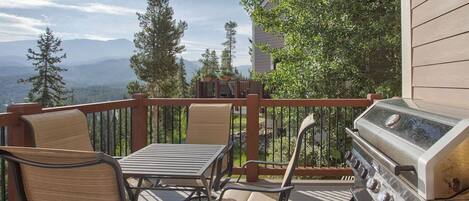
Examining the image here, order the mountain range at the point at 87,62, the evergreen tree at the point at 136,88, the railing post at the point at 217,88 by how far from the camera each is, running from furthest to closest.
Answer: the mountain range at the point at 87,62 < the evergreen tree at the point at 136,88 < the railing post at the point at 217,88

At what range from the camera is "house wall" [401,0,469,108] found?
2.57m

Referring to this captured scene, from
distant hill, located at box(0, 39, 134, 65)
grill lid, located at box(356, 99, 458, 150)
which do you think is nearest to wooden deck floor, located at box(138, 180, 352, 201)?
grill lid, located at box(356, 99, 458, 150)

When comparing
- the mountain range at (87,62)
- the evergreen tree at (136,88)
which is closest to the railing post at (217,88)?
the evergreen tree at (136,88)

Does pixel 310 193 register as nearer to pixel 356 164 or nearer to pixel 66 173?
pixel 356 164

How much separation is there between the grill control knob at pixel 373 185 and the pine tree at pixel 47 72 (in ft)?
96.3

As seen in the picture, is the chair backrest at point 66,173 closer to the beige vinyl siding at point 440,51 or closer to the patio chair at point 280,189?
the patio chair at point 280,189

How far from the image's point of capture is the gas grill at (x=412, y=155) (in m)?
1.45

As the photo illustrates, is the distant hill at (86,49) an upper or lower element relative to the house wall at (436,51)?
upper

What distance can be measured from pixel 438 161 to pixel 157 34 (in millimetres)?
22433

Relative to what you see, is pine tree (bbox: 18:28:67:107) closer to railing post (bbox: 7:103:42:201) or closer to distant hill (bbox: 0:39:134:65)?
railing post (bbox: 7:103:42:201)

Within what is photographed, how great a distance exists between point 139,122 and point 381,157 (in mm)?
3793

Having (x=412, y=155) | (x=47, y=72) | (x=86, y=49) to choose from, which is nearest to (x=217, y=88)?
(x=412, y=155)

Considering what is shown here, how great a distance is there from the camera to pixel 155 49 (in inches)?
907

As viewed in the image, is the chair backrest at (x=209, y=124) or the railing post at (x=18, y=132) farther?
the chair backrest at (x=209, y=124)
